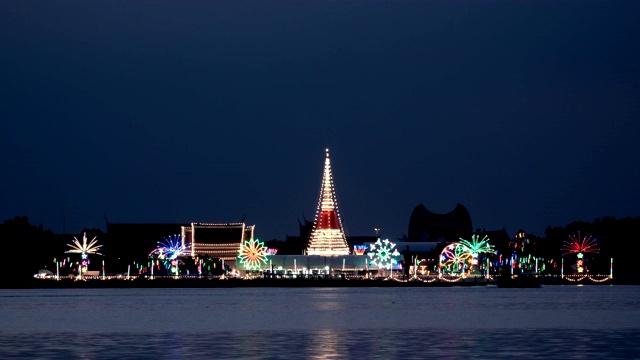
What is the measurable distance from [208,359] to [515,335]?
63.6 feet

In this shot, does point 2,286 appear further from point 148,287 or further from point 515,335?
point 515,335

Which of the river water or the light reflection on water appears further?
the river water

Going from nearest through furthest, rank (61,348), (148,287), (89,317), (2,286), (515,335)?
(61,348) < (515,335) < (89,317) < (2,286) < (148,287)

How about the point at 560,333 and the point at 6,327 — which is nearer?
the point at 560,333

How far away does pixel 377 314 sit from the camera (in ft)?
295

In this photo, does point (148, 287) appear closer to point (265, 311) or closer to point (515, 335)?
point (265, 311)

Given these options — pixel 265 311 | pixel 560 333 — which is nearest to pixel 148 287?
pixel 265 311

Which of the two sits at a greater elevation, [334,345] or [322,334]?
[334,345]

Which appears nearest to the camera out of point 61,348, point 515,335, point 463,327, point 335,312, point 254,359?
point 254,359

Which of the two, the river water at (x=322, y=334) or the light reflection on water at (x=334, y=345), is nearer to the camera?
the light reflection on water at (x=334, y=345)

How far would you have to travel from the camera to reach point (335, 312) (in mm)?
94875

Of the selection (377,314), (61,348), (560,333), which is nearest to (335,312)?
(377,314)

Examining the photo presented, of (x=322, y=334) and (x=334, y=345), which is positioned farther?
(x=322, y=334)

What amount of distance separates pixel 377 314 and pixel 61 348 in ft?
124
